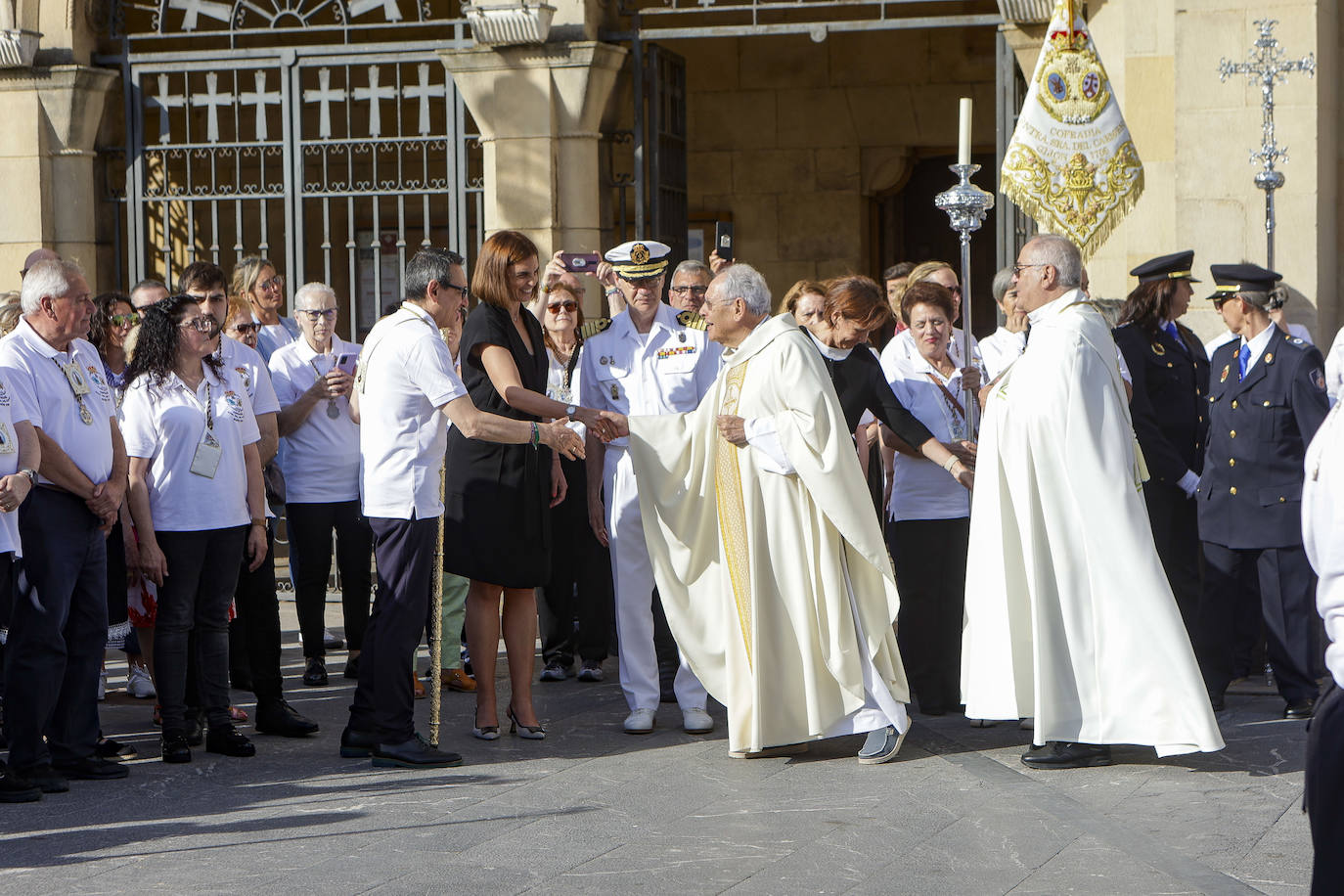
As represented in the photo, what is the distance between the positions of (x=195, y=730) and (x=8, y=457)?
58.2 inches

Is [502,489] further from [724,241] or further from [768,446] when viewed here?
[724,241]

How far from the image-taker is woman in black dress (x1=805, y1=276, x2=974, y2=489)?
274 inches

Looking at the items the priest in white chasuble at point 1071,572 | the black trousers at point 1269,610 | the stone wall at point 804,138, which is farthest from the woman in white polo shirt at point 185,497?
the stone wall at point 804,138

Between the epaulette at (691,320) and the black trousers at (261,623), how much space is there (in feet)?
6.40

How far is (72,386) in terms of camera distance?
241 inches

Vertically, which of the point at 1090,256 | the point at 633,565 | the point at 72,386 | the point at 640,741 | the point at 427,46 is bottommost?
the point at 640,741

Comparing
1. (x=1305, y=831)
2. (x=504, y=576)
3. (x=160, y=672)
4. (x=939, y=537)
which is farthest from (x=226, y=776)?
(x=1305, y=831)

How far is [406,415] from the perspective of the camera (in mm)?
6383

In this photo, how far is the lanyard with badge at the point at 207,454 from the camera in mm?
6516

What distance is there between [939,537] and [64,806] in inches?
140

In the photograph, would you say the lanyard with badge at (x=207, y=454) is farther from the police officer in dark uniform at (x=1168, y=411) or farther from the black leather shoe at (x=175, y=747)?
the police officer in dark uniform at (x=1168, y=411)

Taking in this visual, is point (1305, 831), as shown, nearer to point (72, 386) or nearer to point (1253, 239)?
point (72, 386)

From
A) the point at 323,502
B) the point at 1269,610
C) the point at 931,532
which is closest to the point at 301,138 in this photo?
the point at 323,502

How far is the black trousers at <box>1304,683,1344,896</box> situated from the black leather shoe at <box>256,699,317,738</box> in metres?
4.52
